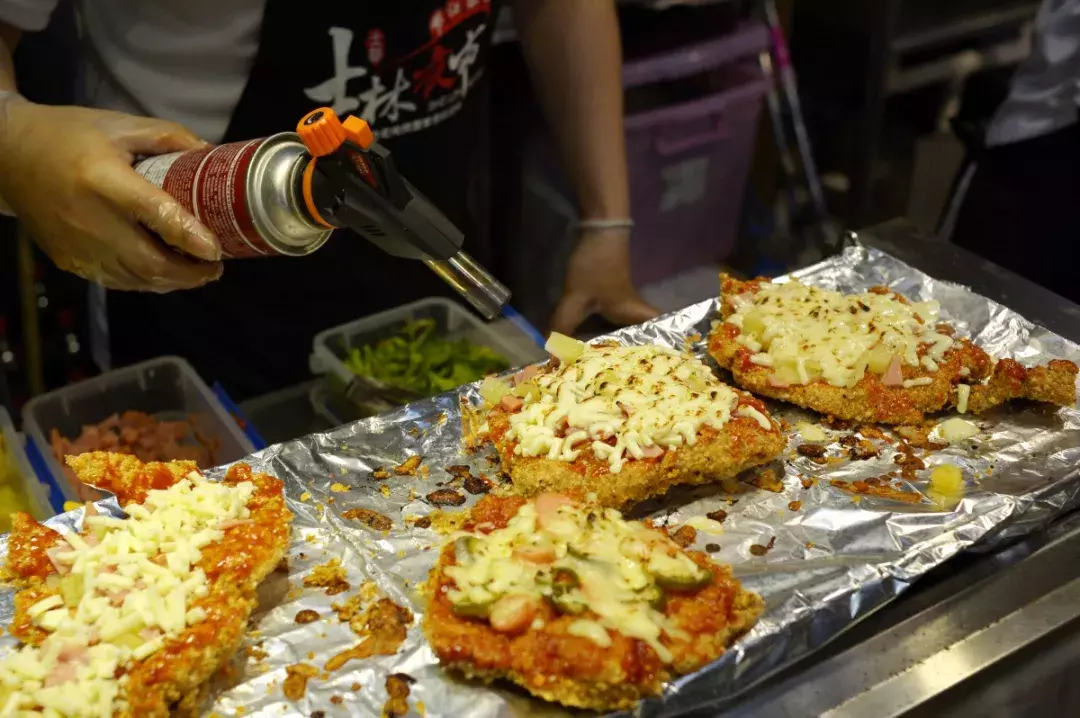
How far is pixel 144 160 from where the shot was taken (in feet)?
7.12

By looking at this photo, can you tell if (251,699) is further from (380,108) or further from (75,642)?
(380,108)

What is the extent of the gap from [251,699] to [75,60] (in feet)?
7.93

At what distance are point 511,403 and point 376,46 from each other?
122cm

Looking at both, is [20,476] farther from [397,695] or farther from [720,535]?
[720,535]

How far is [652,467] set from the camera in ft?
6.57

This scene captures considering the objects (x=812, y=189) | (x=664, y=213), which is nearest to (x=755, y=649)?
(x=664, y=213)

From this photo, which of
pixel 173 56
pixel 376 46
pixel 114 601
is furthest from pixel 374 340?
pixel 114 601

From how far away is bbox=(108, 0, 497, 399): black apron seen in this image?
2.75 meters

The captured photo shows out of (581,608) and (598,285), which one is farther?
(598,285)

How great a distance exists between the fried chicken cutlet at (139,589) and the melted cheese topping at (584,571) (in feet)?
1.28

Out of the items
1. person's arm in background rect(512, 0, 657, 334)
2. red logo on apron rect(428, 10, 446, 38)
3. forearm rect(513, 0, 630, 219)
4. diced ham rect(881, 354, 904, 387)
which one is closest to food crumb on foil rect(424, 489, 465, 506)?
diced ham rect(881, 354, 904, 387)

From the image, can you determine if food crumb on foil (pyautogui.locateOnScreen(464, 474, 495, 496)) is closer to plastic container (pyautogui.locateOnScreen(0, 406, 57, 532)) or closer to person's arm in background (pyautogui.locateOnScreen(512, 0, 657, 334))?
plastic container (pyautogui.locateOnScreen(0, 406, 57, 532))

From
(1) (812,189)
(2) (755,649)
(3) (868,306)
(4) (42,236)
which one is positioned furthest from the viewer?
(1) (812,189)

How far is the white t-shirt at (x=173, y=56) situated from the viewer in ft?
8.59
